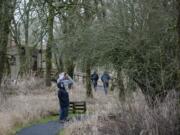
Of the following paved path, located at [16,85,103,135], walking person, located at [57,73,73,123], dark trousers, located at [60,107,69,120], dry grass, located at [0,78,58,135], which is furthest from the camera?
dark trousers, located at [60,107,69,120]

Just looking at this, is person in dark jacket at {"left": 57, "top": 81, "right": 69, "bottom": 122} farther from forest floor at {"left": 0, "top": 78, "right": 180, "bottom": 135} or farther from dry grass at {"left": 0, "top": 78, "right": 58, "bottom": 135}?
dry grass at {"left": 0, "top": 78, "right": 58, "bottom": 135}

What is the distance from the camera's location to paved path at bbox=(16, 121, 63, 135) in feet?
47.8

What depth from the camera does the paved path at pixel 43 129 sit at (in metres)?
14.6

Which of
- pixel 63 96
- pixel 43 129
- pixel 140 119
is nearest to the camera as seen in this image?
pixel 140 119

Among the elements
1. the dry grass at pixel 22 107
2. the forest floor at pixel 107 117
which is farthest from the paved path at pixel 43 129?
the dry grass at pixel 22 107

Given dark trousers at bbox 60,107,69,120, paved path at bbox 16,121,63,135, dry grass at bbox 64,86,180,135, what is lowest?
paved path at bbox 16,121,63,135

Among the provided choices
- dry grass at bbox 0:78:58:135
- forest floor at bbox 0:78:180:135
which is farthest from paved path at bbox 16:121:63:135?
dry grass at bbox 0:78:58:135

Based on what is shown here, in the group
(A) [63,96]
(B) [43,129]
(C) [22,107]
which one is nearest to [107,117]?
(B) [43,129]

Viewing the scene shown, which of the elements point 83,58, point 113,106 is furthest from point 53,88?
point 113,106

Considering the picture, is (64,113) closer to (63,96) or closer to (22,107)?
(63,96)

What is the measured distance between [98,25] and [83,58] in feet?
6.61

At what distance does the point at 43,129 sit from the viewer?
51.0ft

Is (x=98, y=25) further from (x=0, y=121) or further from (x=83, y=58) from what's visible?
(x=0, y=121)

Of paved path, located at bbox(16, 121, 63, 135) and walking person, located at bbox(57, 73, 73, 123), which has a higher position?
walking person, located at bbox(57, 73, 73, 123)
